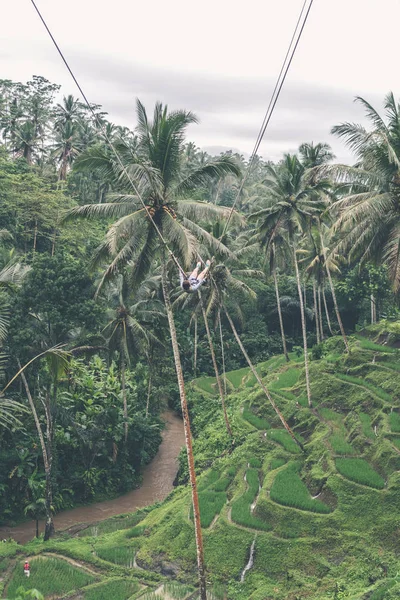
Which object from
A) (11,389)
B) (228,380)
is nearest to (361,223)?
(11,389)

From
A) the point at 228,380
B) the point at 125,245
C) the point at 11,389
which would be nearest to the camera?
the point at 125,245

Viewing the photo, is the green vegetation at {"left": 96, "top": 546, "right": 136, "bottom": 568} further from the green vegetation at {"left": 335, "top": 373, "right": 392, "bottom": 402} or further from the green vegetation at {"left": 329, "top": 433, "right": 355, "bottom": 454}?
the green vegetation at {"left": 335, "top": 373, "right": 392, "bottom": 402}

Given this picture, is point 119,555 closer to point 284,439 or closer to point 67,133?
point 284,439

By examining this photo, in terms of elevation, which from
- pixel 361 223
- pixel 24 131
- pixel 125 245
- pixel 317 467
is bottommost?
pixel 317 467

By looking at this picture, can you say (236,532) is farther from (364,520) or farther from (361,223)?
(361,223)

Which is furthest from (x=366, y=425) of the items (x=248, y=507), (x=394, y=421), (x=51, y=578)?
(x=51, y=578)

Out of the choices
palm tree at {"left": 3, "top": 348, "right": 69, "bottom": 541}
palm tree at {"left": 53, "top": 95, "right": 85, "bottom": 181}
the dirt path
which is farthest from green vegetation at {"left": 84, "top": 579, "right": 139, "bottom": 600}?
palm tree at {"left": 53, "top": 95, "right": 85, "bottom": 181}
